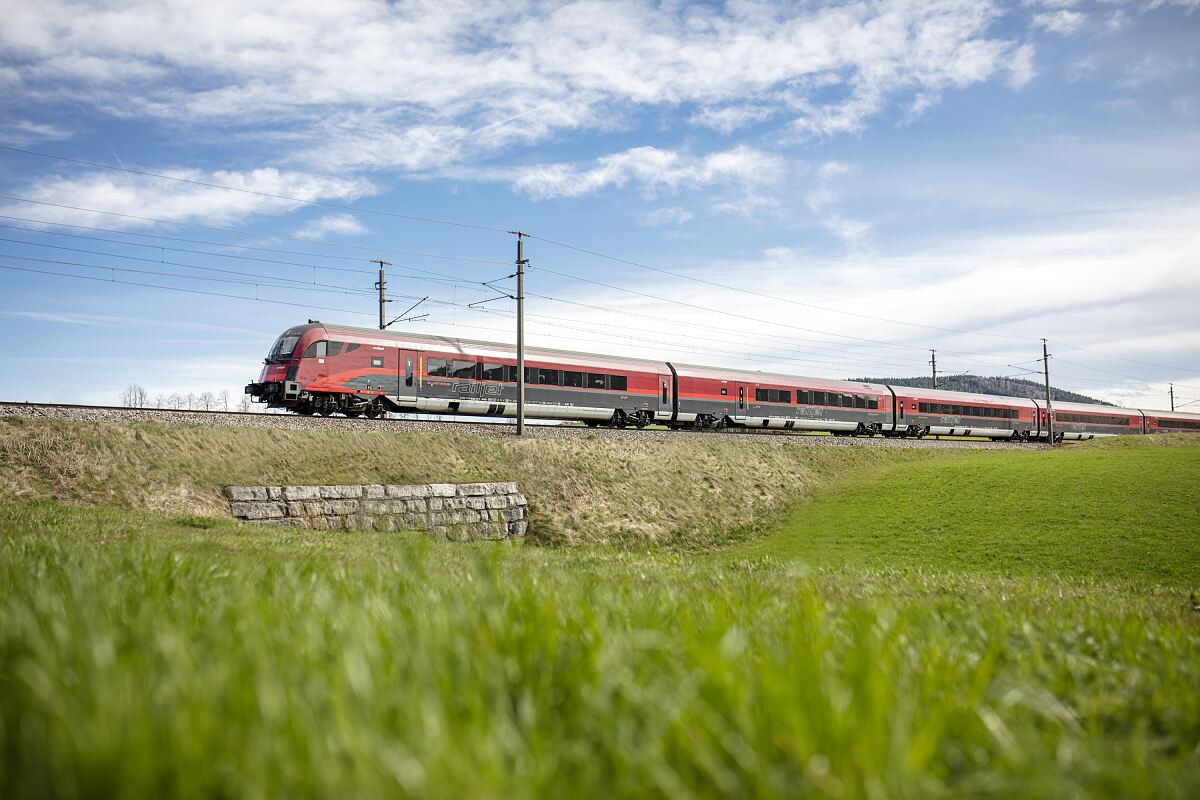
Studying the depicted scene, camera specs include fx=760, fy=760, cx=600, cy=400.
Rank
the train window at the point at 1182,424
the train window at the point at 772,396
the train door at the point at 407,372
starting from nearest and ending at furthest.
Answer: the train door at the point at 407,372 → the train window at the point at 772,396 → the train window at the point at 1182,424

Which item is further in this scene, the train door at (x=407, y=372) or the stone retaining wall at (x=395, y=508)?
the train door at (x=407, y=372)

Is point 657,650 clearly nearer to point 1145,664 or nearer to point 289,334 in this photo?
point 1145,664

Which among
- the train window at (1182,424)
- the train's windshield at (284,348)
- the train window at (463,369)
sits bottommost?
the train window at (1182,424)

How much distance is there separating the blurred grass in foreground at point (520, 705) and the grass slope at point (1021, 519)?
15.8 meters

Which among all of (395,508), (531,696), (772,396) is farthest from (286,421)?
(772,396)

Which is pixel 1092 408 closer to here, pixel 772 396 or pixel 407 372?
pixel 772 396

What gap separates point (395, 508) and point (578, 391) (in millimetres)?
14165

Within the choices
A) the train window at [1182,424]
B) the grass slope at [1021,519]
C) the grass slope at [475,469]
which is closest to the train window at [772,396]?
the grass slope at [475,469]

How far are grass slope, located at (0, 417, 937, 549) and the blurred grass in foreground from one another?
16.7 metres

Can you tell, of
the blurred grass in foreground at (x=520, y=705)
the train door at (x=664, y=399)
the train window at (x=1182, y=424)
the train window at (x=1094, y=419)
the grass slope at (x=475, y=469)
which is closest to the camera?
the blurred grass in foreground at (x=520, y=705)

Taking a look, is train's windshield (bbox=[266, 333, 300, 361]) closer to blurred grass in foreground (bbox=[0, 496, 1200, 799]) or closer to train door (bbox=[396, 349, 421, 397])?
train door (bbox=[396, 349, 421, 397])

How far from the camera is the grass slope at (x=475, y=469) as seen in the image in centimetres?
1758

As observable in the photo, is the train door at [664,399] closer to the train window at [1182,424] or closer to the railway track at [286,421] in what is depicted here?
the railway track at [286,421]

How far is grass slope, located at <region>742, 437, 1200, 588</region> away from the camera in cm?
1988
